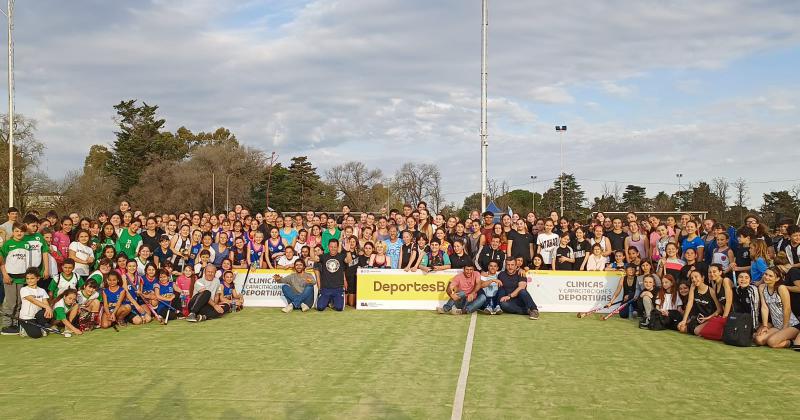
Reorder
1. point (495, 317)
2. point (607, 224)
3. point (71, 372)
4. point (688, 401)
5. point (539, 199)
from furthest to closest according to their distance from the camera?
point (539, 199) → point (607, 224) → point (495, 317) → point (71, 372) → point (688, 401)

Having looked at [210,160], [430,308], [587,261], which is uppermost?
[210,160]

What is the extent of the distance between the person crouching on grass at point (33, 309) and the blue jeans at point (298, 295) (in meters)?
4.21

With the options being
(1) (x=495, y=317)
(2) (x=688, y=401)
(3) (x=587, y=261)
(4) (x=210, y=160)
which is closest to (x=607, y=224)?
(3) (x=587, y=261)

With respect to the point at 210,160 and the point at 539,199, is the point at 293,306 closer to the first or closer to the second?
the point at 210,160

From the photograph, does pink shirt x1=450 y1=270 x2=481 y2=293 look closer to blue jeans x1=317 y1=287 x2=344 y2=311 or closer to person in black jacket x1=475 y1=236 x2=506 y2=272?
person in black jacket x1=475 y1=236 x2=506 y2=272

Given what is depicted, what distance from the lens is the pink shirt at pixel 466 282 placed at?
11.5 metres

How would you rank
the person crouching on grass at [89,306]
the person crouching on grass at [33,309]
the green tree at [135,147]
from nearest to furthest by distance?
the person crouching on grass at [33,309], the person crouching on grass at [89,306], the green tree at [135,147]

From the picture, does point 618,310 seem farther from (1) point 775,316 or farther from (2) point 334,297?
(2) point 334,297

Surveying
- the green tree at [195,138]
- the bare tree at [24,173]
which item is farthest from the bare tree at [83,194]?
the green tree at [195,138]

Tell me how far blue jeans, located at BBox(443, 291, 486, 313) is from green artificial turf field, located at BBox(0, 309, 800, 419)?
1.27 meters

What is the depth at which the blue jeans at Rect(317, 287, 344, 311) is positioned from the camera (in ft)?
39.7

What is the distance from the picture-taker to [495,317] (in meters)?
11.1

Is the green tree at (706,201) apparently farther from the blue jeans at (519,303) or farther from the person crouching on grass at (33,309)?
the person crouching on grass at (33,309)

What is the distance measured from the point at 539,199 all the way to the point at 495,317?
7119 cm
